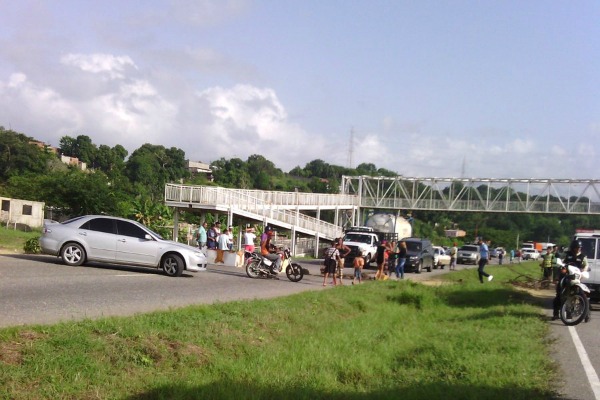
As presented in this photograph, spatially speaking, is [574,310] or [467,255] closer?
[574,310]

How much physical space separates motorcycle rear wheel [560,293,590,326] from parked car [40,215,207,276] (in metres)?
10.6

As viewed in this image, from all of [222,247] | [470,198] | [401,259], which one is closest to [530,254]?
[470,198]

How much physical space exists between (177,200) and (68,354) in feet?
110

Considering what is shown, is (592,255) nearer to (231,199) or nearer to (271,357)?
(271,357)

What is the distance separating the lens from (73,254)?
20.3m

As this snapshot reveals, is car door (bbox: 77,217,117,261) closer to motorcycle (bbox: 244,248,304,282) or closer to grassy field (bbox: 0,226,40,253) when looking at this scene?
motorcycle (bbox: 244,248,304,282)

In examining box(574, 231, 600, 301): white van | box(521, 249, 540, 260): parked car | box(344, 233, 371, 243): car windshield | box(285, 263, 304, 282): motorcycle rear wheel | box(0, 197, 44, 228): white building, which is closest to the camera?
box(574, 231, 600, 301): white van

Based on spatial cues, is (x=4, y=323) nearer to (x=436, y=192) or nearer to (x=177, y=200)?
(x=177, y=200)

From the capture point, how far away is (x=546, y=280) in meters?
27.3

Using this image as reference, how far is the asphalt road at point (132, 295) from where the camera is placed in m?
10.3

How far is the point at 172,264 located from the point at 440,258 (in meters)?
31.3

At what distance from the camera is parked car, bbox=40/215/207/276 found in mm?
20250

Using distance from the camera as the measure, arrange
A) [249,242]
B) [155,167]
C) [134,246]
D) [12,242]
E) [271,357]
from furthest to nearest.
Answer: [155,167] → [12,242] → [249,242] → [134,246] → [271,357]

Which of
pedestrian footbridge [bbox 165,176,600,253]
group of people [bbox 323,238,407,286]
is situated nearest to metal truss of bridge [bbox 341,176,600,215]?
pedestrian footbridge [bbox 165,176,600,253]
